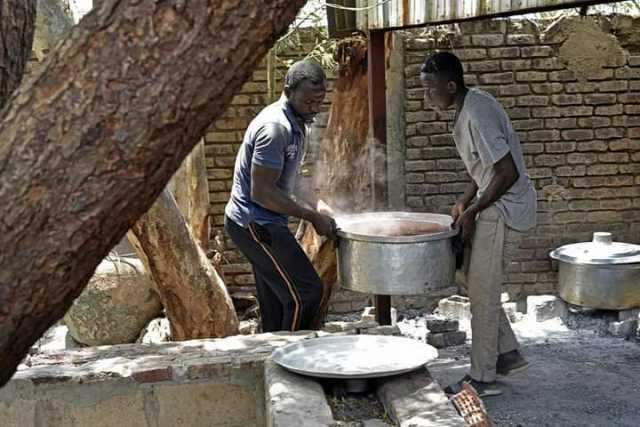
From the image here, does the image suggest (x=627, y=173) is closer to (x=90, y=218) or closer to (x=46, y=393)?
(x=46, y=393)

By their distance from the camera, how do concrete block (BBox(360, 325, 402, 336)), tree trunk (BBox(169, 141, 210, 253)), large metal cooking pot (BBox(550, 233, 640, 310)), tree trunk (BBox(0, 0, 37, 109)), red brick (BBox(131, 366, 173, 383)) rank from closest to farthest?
tree trunk (BBox(0, 0, 37, 109))
red brick (BBox(131, 366, 173, 383))
concrete block (BBox(360, 325, 402, 336))
tree trunk (BBox(169, 141, 210, 253))
large metal cooking pot (BBox(550, 233, 640, 310))

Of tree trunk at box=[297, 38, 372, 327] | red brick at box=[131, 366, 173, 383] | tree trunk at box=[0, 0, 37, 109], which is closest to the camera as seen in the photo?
tree trunk at box=[0, 0, 37, 109]

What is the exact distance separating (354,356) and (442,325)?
10.5 ft

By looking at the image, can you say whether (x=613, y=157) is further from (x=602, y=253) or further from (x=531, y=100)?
(x=602, y=253)

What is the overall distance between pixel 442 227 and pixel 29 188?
3.83m

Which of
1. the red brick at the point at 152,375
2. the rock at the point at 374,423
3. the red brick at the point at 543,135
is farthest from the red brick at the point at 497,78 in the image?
the rock at the point at 374,423

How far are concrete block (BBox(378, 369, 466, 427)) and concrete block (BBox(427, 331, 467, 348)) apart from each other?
3.19 metres

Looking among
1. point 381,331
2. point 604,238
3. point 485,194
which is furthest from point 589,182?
point 381,331

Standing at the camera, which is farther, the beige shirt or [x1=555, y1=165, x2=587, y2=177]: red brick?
[x1=555, y1=165, x2=587, y2=177]: red brick

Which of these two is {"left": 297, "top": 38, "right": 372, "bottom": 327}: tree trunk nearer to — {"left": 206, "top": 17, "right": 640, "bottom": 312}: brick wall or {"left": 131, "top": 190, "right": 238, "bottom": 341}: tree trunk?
{"left": 131, "top": 190, "right": 238, "bottom": 341}: tree trunk

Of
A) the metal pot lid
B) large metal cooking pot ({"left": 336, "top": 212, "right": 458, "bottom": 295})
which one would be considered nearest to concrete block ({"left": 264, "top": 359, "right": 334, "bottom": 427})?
large metal cooking pot ({"left": 336, "top": 212, "right": 458, "bottom": 295})

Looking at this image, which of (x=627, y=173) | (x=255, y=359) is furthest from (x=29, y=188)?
(x=627, y=173)

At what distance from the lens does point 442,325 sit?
6.48 meters

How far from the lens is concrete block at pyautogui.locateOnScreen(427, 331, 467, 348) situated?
253 inches
